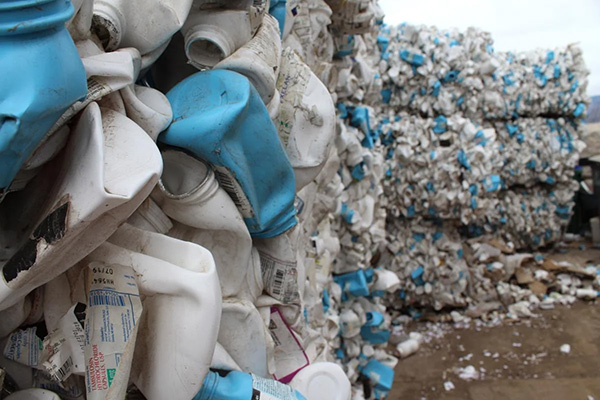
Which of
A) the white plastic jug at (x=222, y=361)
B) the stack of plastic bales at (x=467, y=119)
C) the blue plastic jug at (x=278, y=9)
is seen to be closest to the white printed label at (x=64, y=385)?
the white plastic jug at (x=222, y=361)

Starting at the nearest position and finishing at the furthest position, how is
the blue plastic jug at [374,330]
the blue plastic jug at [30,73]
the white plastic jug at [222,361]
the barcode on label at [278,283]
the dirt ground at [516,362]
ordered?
the blue plastic jug at [30,73]
the white plastic jug at [222,361]
the barcode on label at [278,283]
the blue plastic jug at [374,330]
the dirt ground at [516,362]

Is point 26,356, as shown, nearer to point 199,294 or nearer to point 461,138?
point 199,294

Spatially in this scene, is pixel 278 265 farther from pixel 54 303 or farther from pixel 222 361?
pixel 54 303

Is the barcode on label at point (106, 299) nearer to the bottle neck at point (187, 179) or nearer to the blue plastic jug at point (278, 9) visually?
the bottle neck at point (187, 179)

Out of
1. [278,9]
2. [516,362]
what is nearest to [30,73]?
[278,9]

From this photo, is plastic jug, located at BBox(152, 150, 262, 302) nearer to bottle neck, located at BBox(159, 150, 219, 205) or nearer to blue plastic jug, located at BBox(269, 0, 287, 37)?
bottle neck, located at BBox(159, 150, 219, 205)

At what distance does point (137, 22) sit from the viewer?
42 cm

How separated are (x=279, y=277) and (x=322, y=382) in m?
0.14

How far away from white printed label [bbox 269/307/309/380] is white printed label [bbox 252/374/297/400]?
142 millimetres

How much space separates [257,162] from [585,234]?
5.50 metres

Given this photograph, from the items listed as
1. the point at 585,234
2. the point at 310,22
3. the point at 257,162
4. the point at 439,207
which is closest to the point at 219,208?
the point at 257,162

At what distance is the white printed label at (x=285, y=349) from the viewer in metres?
0.63

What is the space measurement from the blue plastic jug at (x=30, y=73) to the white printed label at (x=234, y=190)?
Result: 0.19 m

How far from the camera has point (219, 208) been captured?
0.47m
